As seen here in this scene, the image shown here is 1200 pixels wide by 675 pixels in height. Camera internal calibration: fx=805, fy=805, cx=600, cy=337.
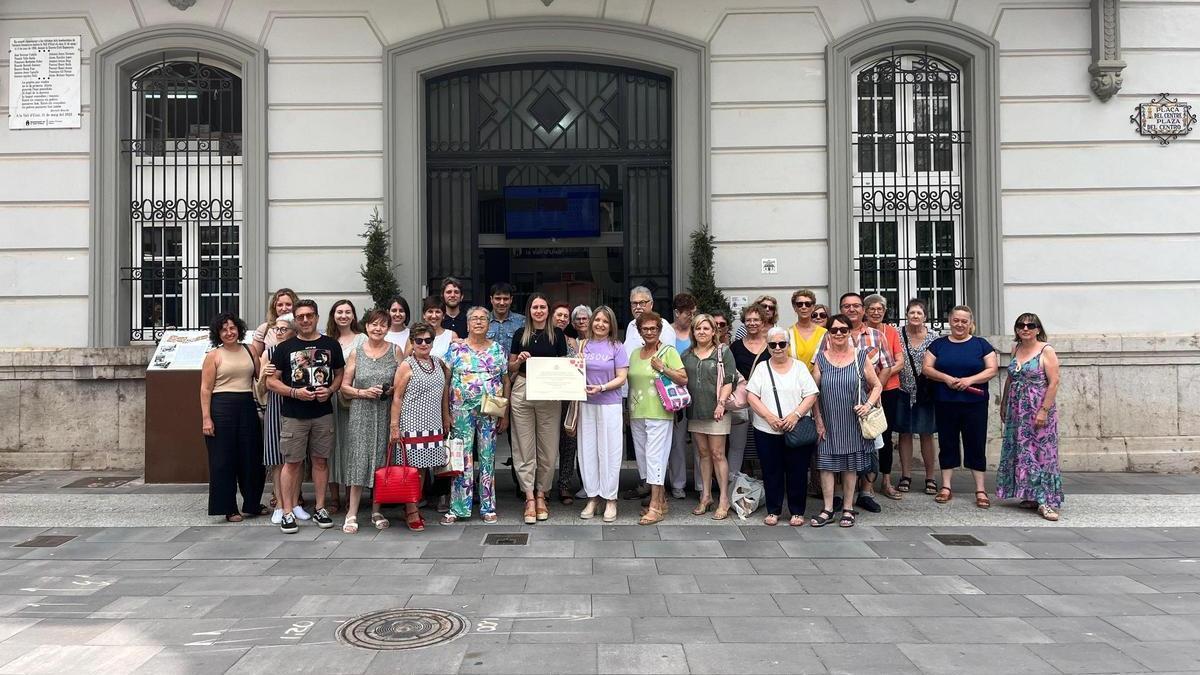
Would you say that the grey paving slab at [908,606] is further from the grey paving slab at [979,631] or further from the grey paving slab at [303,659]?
the grey paving slab at [303,659]

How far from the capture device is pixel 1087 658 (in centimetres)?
417

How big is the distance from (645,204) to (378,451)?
487cm

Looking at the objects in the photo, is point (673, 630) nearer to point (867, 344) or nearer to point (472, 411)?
Result: point (472, 411)

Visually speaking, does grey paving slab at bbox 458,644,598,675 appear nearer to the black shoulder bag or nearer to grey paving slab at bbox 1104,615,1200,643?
grey paving slab at bbox 1104,615,1200,643

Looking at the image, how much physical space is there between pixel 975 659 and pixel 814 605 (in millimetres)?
1035

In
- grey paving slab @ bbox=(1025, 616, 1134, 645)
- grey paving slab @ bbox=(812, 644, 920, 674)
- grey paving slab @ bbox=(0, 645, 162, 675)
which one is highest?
grey paving slab @ bbox=(0, 645, 162, 675)

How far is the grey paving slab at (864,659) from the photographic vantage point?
4043mm

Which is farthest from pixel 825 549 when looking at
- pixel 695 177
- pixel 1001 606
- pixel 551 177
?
pixel 551 177

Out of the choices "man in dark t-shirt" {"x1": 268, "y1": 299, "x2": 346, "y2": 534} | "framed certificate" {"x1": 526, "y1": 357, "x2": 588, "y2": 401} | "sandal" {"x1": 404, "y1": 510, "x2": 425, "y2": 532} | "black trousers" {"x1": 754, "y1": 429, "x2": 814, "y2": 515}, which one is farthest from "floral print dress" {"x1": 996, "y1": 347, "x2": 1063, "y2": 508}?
"man in dark t-shirt" {"x1": 268, "y1": 299, "x2": 346, "y2": 534}

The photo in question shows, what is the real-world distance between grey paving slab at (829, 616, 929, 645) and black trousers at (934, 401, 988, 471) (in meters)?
3.42

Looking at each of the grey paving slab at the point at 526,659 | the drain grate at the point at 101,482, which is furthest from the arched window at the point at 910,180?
the drain grate at the point at 101,482

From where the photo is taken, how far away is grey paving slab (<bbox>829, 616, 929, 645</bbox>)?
4422 mm

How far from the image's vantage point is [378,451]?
6949 millimetres

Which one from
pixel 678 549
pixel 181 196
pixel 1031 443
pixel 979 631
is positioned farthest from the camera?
pixel 181 196
